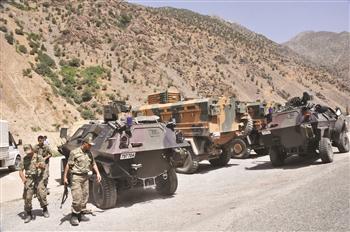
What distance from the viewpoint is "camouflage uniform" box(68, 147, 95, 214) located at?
8969 mm

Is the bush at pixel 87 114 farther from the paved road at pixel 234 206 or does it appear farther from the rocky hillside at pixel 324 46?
the rocky hillside at pixel 324 46

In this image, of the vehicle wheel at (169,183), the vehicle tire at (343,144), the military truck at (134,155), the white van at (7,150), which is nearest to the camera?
the military truck at (134,155)

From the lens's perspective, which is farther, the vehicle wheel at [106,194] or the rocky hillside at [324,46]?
the rocky hillside at [324,46]

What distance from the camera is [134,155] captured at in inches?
406

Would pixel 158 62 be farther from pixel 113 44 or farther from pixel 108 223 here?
pixel 108 223

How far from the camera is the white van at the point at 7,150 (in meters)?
17.0

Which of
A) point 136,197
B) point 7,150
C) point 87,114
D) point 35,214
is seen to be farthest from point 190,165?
point 87,114

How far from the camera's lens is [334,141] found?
16.1 meters

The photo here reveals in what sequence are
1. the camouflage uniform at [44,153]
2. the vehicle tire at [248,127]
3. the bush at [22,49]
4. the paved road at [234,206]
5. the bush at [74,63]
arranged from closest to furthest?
1. the paved road at [234,206]
2. the camouflage uniform at [44,153]
3. the vehicle tire at [248,127]
4. the bush at [22,49]
5. the bush at [74,63]

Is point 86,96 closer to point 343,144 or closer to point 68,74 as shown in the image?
point 68,74

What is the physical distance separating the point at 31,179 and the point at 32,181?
2.1 inches

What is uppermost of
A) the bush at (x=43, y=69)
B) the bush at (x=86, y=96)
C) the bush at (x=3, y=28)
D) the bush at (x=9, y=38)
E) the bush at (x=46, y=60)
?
the bush at (x=3, y=28)

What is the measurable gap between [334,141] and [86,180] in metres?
10.1

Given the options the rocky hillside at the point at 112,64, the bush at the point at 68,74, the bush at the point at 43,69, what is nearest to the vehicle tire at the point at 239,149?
the rocky hillside at the point at 112,64
